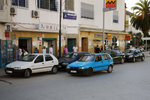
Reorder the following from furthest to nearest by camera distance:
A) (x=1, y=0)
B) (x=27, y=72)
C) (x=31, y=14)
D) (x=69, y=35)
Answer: (x=69, y=35)
(x=31, y=14)
(x=1, y=0)
(x=27, y=72)

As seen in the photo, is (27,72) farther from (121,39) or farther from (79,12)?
(121,39)

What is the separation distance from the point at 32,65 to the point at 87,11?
14.6 metres

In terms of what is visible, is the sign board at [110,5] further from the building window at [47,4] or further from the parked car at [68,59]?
the parked car at [68,59]

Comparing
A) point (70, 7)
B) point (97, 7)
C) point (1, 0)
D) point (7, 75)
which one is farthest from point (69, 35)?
point (7, 75)

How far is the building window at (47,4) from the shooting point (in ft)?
61.7

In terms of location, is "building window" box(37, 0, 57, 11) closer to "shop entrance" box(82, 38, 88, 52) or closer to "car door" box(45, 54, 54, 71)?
"shop entrance" box(82, 38, 88, 52)

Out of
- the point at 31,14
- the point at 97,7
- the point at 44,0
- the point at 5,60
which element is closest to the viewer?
the point at 5,60

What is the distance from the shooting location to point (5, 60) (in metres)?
16.1

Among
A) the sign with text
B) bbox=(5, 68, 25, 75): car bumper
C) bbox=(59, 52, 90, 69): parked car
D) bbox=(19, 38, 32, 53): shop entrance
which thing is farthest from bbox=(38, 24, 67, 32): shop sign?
bbox=(5, 68, 25, 75): car bumper

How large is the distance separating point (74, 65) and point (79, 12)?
12.4 metres

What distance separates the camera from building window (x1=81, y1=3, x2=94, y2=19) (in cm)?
2372

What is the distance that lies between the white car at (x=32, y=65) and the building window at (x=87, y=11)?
11963 mm

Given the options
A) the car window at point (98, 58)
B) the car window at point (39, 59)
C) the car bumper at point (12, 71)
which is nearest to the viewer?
the car bumper at point (12, 71)

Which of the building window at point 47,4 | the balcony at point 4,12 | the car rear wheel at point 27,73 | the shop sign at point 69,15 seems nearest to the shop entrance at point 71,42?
the shop sign at point 69,15
